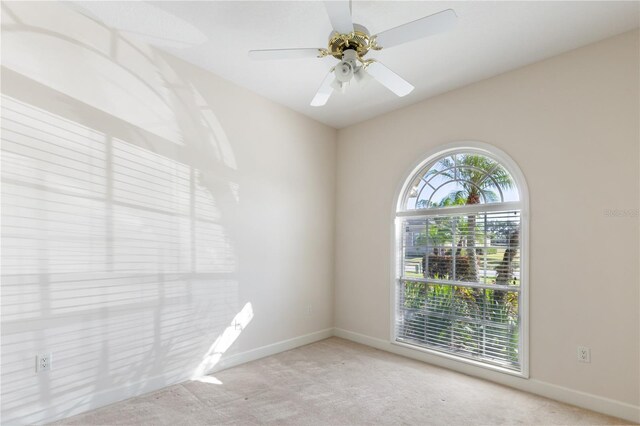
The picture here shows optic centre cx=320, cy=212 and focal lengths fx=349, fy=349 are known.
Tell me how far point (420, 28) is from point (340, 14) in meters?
0.44

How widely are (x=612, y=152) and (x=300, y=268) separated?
3.08 meters

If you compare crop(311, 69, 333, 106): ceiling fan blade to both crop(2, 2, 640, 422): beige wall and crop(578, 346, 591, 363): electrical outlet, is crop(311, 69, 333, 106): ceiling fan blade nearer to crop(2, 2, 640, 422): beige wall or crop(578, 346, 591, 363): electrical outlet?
crop(2, 2, 640, 422): beige wall

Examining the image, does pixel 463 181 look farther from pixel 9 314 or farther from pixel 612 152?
pixel 9 314

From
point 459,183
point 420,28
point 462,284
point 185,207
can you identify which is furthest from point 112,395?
point 459,183

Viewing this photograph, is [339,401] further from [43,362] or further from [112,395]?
[43,362]

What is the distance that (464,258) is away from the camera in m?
3.48

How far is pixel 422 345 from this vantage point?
3.72m

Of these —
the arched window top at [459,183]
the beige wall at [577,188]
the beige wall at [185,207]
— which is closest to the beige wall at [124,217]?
the beige wall at [185,207]

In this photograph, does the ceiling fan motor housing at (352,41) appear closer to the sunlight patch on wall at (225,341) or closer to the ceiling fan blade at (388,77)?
the ceiling fan blade at (388,77)

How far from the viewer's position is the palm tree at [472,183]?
3.30 metres

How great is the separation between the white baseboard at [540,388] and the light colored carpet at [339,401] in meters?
0.07

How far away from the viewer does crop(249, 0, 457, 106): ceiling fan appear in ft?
6.04

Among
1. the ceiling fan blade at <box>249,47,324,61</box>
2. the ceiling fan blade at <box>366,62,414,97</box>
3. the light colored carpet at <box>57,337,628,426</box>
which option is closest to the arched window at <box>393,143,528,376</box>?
the light colored carpet at <box>57,337,628,426</box>

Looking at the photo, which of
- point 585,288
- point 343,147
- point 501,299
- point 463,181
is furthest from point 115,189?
point 585,288
